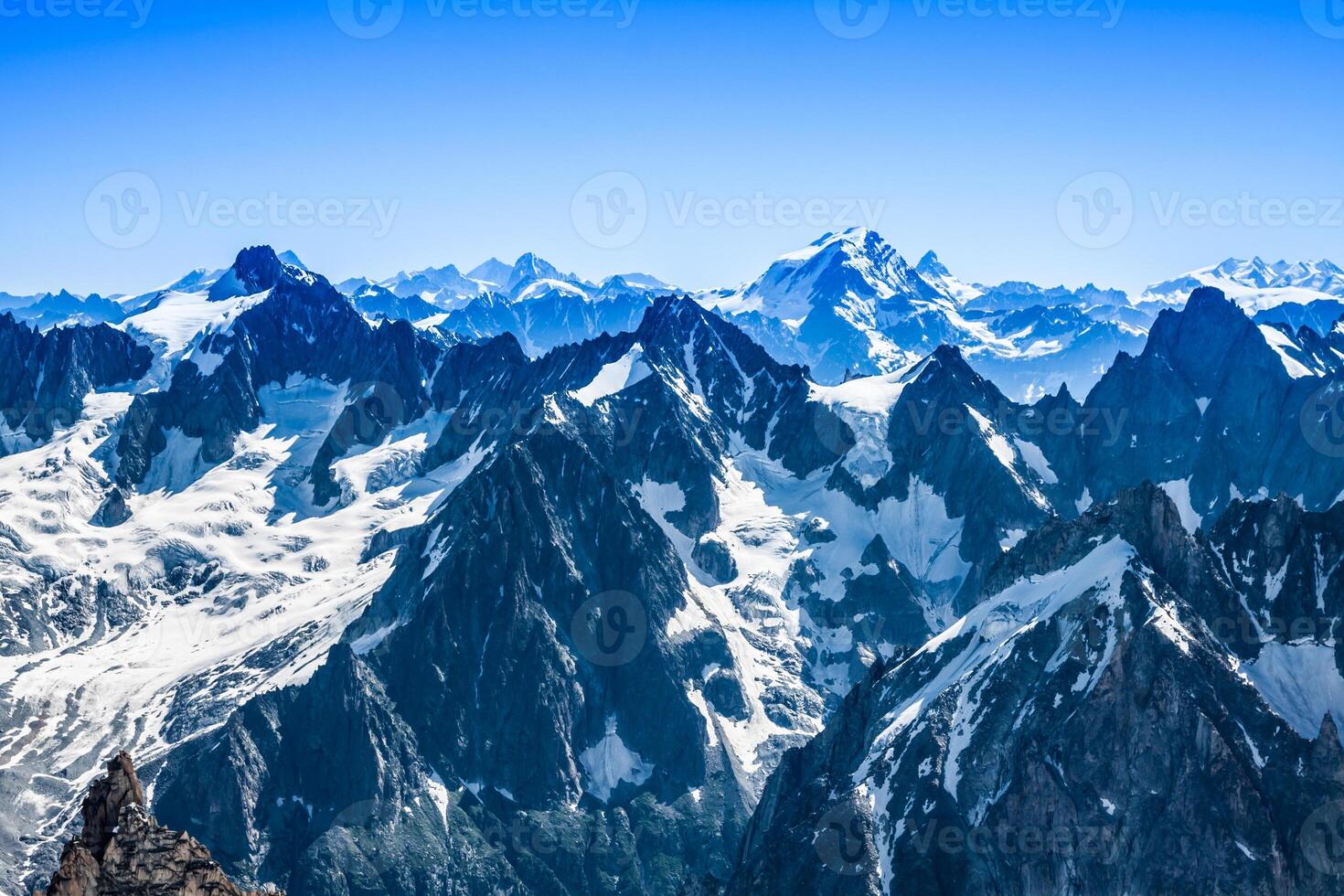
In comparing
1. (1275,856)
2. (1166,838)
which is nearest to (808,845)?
(1166,838)

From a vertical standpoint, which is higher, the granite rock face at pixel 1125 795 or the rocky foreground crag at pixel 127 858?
the rocky foreground crag at pixel 127 858

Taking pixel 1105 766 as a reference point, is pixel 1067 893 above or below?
below

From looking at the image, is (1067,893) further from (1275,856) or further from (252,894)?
(252,894)

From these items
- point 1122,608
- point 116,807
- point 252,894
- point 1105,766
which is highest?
point 116,807

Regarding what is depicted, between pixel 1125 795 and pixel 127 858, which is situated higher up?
pixel 127 858

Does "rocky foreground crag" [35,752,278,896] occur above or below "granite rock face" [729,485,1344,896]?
above

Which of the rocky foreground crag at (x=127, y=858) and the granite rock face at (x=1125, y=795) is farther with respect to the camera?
the granite rock face at (x=1125, y=795)

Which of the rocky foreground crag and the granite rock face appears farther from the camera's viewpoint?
the granite rock face

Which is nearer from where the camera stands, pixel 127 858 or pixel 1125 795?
pixel 127 858
